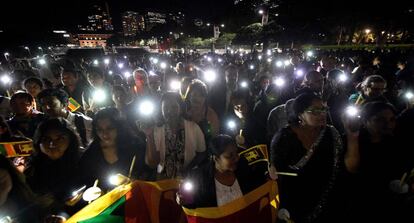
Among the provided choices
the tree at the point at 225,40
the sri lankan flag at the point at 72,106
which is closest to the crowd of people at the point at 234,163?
the sri lankan flag at the point at 72,106

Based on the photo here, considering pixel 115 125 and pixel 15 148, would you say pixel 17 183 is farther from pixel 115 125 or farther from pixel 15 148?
pixel 15 148

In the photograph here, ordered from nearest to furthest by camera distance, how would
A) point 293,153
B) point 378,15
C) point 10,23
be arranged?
point 293,153, point 378,15, point 10,23

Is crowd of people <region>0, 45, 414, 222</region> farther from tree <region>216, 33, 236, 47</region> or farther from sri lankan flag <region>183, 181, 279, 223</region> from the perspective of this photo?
tree <region>216, 33, 236, 47</region>

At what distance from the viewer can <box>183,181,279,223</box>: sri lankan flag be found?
110 inches

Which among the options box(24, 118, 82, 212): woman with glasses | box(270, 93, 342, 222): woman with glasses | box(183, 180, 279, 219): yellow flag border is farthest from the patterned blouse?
box(270, 93, 342, 222): woman with glasses

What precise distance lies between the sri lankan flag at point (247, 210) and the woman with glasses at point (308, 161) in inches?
5.8

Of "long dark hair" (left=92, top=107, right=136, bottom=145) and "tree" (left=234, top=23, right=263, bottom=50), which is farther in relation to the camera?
"tree" (left=234, top=23, right=263, bottom=50)

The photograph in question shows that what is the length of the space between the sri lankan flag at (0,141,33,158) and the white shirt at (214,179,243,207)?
8.86 feet

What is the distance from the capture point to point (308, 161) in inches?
119

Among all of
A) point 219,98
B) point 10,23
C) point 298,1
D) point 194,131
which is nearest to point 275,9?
point 298,1

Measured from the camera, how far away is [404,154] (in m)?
3.09

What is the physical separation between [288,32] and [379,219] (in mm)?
27043

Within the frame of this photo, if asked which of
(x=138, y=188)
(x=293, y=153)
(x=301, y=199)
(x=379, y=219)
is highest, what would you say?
(x=293, y=153)

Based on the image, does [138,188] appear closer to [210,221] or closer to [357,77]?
[210,221]
